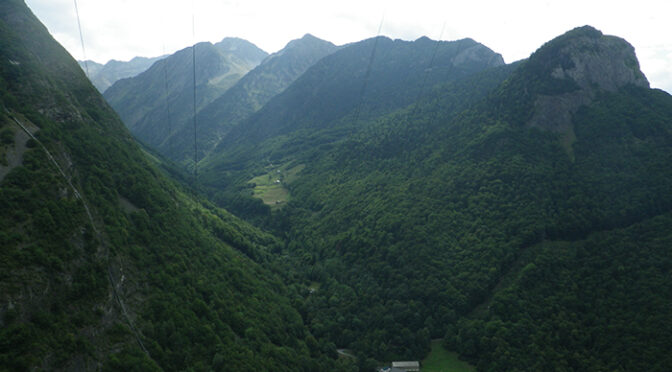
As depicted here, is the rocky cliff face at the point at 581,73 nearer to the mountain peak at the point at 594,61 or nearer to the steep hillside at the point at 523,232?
the mountain peak at the point at 594,61

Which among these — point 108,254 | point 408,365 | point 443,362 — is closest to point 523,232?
point 443,362

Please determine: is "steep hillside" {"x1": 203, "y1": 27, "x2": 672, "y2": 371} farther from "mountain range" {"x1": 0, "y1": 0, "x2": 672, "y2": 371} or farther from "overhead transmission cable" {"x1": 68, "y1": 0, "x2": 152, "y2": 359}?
"overhead transmission cable" {"x1": 68, "y1": 0, "x2": 152, "y2": 359}

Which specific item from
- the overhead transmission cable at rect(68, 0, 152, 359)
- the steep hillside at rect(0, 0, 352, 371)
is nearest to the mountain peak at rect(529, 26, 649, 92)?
the steep hillside at rect(0, 0, 352, 371)

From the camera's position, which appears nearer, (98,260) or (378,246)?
(98,260)

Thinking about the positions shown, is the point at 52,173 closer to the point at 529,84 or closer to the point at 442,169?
the point at 442,169

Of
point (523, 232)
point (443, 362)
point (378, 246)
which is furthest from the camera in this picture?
point (378, 246)

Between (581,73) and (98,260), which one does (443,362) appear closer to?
(98,260)
